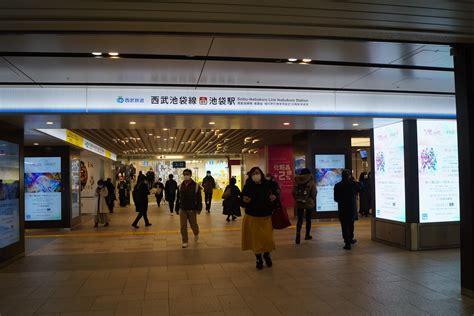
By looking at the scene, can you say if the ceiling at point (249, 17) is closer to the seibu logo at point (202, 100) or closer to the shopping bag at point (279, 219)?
the seibu logo at point (202, 100)

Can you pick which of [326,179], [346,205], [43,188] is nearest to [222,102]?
[346,205]

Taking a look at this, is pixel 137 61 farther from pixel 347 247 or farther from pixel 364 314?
pixel 347 247

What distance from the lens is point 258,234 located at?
669cm

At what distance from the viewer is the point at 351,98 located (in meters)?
8.42

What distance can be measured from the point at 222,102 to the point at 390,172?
3.81 m

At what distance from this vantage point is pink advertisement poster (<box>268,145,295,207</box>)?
19047 millimetres

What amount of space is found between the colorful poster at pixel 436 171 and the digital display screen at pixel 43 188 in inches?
389

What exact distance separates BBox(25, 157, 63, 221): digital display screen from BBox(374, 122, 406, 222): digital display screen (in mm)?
8999

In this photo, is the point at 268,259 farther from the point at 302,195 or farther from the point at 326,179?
the point at 326,179

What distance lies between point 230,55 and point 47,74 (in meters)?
3.01

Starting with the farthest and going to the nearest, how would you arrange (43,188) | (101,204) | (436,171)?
(101,204), (43,188), (436,171)

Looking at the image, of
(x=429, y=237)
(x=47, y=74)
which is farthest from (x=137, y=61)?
(x=429, y=237)

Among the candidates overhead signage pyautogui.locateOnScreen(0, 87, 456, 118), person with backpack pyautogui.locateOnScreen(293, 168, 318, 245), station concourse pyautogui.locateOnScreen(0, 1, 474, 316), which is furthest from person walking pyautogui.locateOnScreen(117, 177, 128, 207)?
overhead signage pyautogui.locateOnScreen(0, 87, 456, 118)

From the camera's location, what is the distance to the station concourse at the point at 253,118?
441cm
